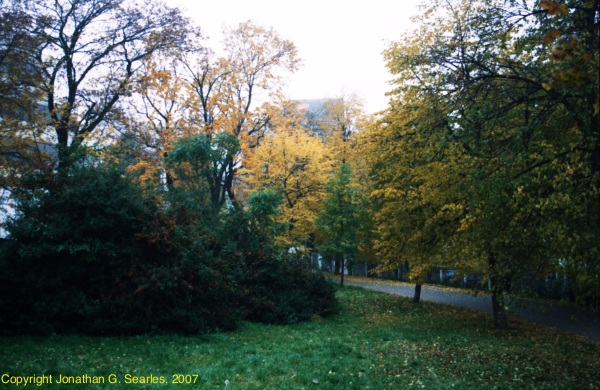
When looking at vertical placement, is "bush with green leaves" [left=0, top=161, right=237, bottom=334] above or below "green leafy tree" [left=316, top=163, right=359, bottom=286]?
below

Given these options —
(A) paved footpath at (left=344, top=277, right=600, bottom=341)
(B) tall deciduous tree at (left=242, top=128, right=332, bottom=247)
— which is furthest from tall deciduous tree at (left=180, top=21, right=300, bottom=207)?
(A) paved footpath at (left=344, top=277, right=600, bottom=341)

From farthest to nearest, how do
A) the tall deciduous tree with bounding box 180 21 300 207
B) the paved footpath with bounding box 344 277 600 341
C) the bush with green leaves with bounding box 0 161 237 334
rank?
the tall deciduous tree with bounding box 180 21 300 207 → the paved footpath with bounding box 344 277 600 341 → the bush with green leaves with bounding box 0 161 237 334

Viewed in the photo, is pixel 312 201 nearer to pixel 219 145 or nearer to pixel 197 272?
pixel 219 145

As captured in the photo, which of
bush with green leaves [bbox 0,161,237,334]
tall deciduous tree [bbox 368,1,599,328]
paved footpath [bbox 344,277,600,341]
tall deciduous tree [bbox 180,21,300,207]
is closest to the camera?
tall deciduous tree [bbox 368,1,599,328]

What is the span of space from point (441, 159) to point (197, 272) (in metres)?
6.66

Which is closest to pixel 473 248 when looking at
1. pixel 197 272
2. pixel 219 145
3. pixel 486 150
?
pixel 486 150

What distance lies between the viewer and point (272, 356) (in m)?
8.47

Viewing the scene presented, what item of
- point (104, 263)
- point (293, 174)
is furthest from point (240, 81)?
point (104, 263)

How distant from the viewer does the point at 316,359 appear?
8.28m

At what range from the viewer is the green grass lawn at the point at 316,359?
679 cm

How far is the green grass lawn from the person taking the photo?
6789 millimetres

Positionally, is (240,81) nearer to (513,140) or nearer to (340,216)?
(340,216)

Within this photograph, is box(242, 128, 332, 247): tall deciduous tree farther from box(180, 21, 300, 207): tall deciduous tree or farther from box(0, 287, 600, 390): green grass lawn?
box(0, 287, 600, 390): green grass lawn

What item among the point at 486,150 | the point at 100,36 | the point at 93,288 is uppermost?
the point at 100,36
